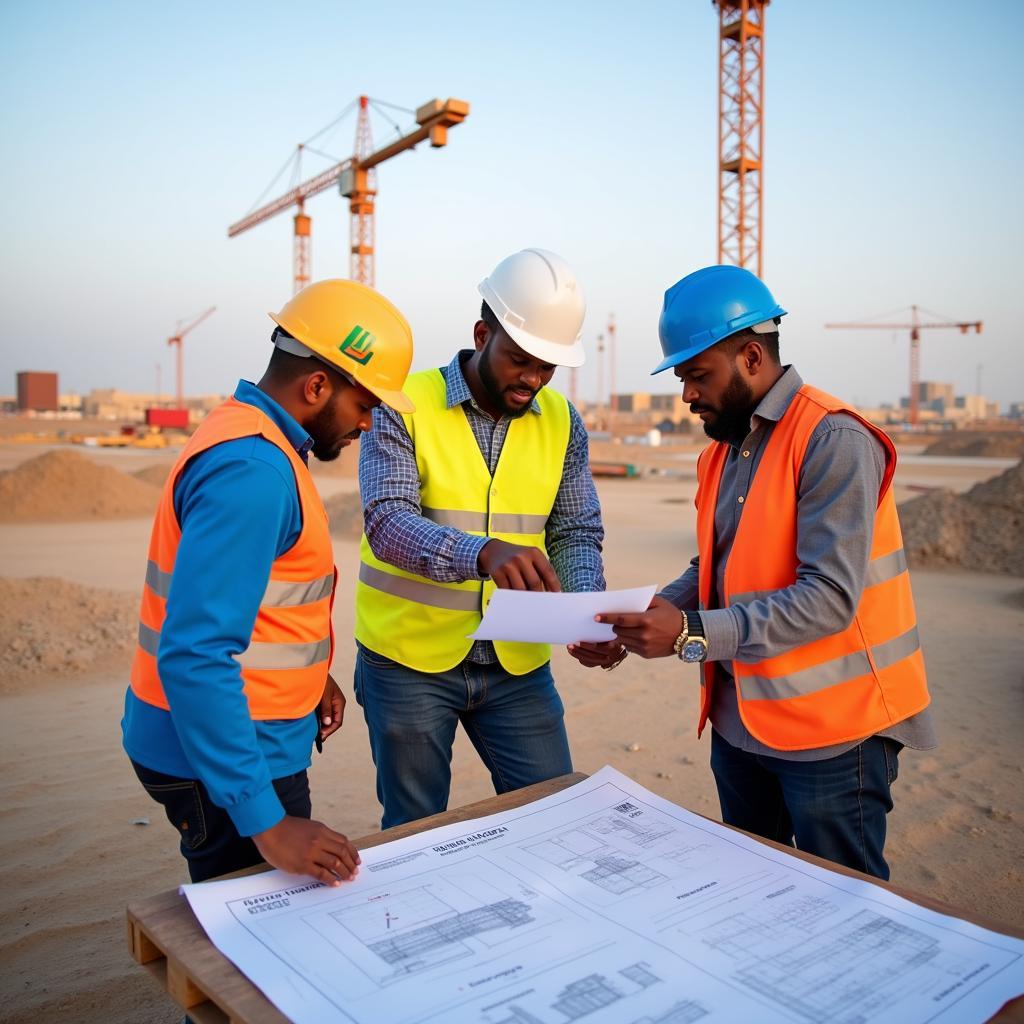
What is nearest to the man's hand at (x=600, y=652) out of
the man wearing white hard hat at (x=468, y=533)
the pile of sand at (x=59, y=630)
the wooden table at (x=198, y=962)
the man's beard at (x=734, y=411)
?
the man wearing white hard hat at (x=468, y=533)

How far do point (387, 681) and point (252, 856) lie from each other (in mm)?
751

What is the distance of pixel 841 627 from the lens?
7.54 feet

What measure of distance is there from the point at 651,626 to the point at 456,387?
1083mm

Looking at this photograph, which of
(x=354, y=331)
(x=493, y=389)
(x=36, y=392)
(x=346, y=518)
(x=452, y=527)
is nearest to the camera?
(x=354, y=331)

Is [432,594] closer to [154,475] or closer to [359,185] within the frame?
[154,475]

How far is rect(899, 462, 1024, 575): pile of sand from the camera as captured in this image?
1211 cm

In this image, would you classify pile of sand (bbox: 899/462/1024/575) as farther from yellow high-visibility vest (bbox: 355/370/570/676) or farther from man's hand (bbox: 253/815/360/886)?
man's hand (bbox: 253/815/360/886)

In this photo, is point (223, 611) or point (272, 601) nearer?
point (223, 611)

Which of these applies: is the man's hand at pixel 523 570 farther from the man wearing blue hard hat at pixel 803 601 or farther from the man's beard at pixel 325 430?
the man's beard at pixel 325 430

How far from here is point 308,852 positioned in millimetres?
1814

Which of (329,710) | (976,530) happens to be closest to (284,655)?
(329,710)

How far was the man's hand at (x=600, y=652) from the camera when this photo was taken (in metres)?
2.79

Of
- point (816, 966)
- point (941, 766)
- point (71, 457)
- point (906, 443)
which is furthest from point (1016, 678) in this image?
point (906, 443)

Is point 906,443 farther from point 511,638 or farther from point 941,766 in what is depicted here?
point 511,638
